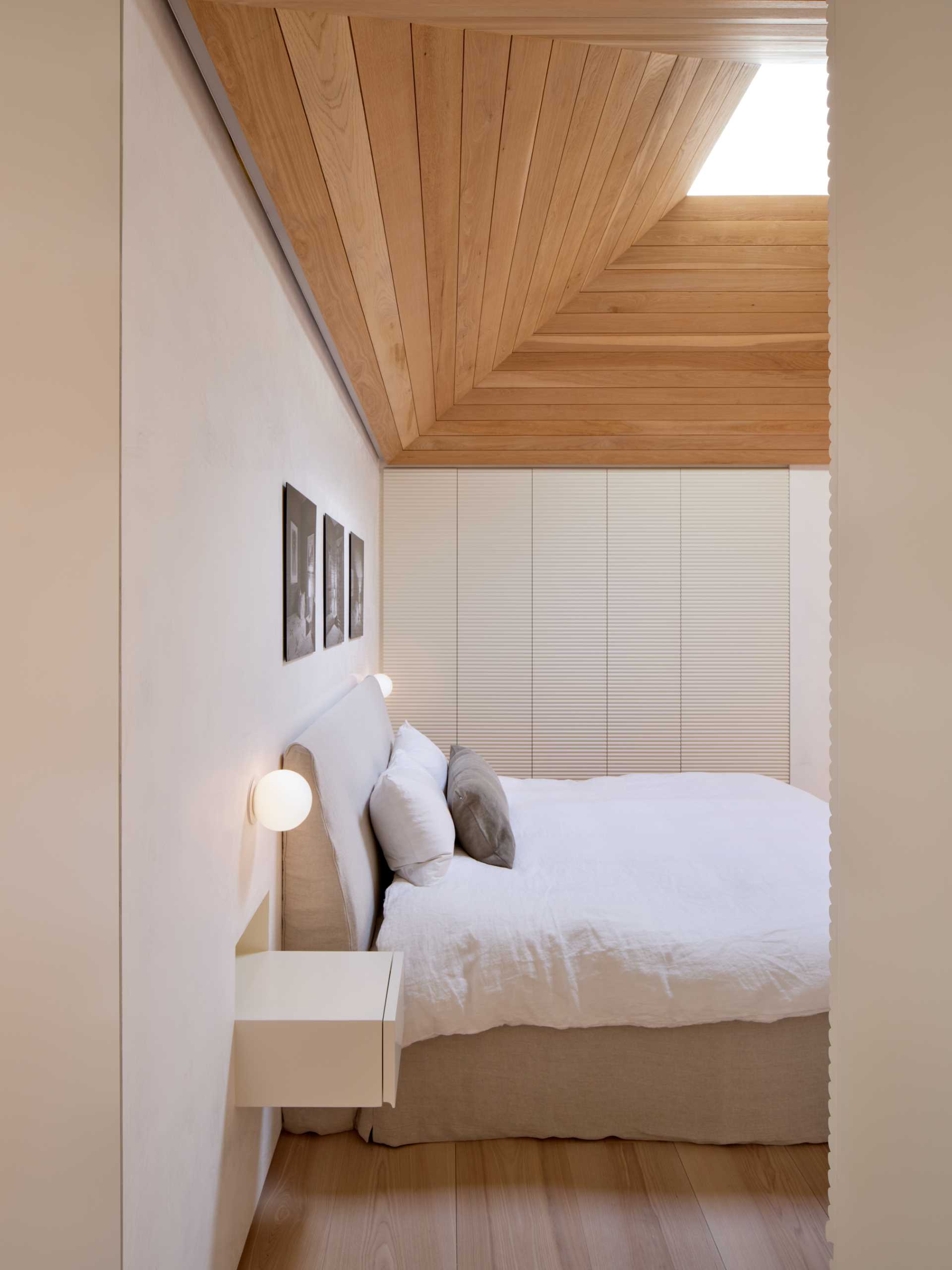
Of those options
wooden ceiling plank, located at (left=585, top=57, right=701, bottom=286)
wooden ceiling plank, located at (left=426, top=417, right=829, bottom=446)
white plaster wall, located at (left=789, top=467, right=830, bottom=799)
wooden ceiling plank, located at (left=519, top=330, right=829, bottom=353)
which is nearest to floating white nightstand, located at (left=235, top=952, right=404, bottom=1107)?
wooden ceiling plank, located at (left=585, top=57, right=701, bottom=286)

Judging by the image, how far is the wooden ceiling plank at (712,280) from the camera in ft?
10.4

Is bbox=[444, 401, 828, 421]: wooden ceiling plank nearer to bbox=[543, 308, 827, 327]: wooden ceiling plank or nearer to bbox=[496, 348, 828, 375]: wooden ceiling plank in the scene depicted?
bbox=[496, 348, 828, 375]: wooden ceiling plank

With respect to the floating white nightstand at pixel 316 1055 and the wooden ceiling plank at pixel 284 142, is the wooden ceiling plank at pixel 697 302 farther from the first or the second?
the floating white nightstand at pixel 316 1055

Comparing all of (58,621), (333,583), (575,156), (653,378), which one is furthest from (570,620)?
(58,621)

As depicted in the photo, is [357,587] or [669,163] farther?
[357,587]

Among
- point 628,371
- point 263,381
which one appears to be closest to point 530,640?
point 628,371

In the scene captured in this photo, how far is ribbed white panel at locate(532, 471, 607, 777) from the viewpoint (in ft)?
14.9

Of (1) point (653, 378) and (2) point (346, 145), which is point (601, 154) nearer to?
(2) point (346, 145)

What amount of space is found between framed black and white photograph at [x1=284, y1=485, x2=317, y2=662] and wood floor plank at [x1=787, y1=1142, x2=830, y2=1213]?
1.77 m

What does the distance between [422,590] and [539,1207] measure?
10.7 ft

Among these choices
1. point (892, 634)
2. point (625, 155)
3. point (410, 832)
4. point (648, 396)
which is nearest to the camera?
point (892, 634)

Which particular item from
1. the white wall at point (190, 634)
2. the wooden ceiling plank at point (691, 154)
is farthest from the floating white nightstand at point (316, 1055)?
the wooden ceiling plank at point (691, 154)

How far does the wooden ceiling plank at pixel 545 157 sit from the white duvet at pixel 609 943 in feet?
6.42

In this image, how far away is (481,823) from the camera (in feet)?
7.88
